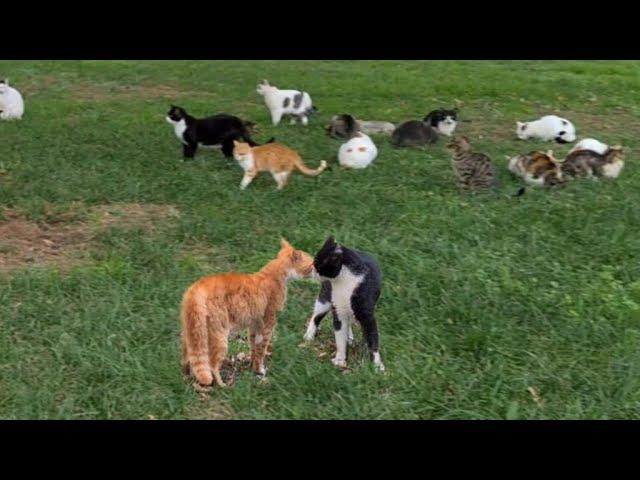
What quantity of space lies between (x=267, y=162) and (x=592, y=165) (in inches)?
143

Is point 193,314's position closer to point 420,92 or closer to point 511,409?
point 511,409

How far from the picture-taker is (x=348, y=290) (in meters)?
4.21

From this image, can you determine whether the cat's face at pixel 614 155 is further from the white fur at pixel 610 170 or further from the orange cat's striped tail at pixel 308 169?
the orange cat's striped tail at pixel 308 169

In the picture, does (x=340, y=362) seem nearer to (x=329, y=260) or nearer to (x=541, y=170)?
(x=329, y=260)

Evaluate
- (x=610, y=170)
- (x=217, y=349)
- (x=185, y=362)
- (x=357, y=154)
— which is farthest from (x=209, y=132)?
(x=217, y=349)

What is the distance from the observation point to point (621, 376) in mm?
4133

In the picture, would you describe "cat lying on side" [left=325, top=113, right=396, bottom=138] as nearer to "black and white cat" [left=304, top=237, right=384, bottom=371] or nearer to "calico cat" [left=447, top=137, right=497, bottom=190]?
"calico cat" [left=447, top=137, right=497, bottom=190]

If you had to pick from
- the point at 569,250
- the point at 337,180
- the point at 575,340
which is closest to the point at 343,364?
the point at 575,340

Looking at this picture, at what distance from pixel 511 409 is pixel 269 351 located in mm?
1428

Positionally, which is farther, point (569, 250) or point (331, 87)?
point (331, 87)

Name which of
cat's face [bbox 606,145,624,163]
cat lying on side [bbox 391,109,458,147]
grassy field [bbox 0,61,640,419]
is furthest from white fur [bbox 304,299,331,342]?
cat lying on side [bbox 391,109,458,147]

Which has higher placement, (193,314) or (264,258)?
(193,314)

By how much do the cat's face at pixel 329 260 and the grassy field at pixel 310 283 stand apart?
56 cm

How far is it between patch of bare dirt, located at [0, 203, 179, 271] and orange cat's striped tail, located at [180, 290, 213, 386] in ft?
7.94
